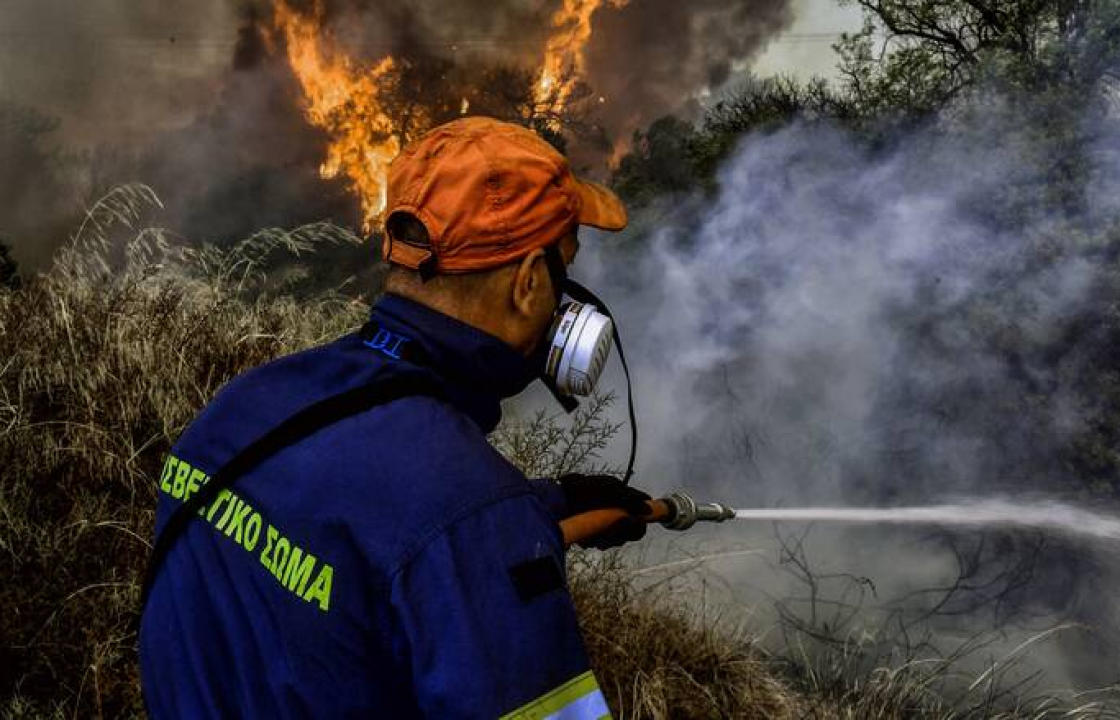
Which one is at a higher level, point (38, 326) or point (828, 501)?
point (38, 326)

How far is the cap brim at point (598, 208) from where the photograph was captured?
A: 1391mm

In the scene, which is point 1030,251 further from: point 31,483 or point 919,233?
point 31,483

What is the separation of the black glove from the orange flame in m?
14.5

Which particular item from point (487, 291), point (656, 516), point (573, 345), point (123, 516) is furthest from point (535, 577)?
point (123, 516)

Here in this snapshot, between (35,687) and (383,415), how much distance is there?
6.41 feet

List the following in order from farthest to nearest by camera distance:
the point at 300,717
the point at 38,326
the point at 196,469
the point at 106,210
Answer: the point at 106,210 < the point at 38,326 < the point at 196,469 < the point at 300,717

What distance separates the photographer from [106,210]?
14.9ft

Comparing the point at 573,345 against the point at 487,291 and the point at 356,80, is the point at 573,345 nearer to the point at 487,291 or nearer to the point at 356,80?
the point at 487,291

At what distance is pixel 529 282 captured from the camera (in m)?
1.30

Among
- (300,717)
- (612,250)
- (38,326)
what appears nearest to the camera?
(300,717)

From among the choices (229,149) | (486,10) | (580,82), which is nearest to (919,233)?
(580,82)

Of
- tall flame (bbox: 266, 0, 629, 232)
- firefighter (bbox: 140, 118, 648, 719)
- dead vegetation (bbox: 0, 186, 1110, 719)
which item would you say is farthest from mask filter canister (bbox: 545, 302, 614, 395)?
tall flame (bbox: 266, 0, 629, 232)

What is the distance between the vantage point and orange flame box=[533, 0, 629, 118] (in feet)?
51.5

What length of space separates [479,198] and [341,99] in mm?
15783
